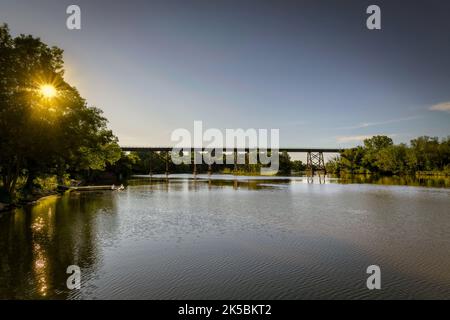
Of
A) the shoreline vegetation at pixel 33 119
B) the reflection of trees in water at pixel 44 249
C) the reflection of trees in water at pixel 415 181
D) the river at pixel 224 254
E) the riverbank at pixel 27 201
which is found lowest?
the reflection of trees in water at pixel 415 181

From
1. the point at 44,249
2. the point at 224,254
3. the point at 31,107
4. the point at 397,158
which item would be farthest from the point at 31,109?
the point at 397,158

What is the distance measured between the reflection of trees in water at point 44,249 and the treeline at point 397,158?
366 ft

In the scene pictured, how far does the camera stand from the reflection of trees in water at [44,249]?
1232 cm

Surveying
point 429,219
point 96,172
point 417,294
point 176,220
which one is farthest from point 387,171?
point 417,294

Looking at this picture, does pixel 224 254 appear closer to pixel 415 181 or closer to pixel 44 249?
pixel 44 249

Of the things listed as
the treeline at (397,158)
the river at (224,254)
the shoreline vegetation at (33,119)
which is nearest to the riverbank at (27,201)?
the shoreline vegetation at (33,119)

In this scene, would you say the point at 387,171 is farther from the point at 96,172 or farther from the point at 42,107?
the point at 42,107

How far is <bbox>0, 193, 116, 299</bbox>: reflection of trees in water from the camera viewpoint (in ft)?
40.4

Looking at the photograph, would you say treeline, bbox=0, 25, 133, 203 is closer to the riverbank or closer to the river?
the riverbank

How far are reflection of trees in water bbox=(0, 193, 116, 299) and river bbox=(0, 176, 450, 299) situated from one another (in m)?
0.05

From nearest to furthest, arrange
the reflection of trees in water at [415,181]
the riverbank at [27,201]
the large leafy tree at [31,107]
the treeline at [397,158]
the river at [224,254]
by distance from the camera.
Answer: the river at [224,254] < the large leafy tree at [31,107] < the riverbank at [27,201] < the reflection of trees in water at [415,181] < the treeline at [397,158]

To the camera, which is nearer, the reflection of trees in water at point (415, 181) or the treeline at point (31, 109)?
the treeline at point (31, 109)

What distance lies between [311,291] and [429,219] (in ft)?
64.6

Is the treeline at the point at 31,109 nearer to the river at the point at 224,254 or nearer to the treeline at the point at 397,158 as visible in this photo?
the river at the point at 224,254
